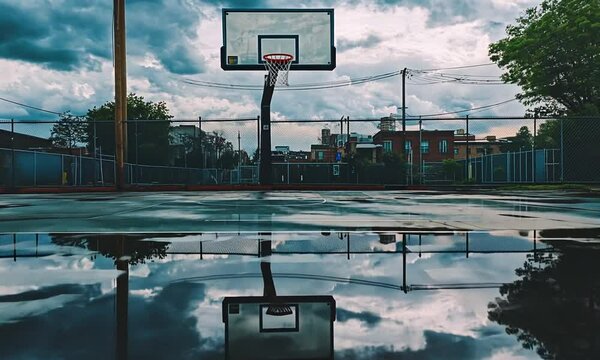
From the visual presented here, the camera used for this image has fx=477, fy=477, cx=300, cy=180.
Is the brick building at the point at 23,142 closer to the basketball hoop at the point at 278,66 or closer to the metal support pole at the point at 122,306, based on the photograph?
the basketball hoop at the point at 278,66

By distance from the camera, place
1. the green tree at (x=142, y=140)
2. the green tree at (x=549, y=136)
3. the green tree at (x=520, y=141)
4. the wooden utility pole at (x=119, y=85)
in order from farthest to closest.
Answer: the green tree at (x=142, y=140) < the green tree at (x=520, y=141) < the green tree at (x=549, y=136) < the wooden utility pole at (x=119, y=85)

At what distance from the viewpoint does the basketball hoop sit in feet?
64.7

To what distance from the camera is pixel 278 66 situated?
19.8 meters

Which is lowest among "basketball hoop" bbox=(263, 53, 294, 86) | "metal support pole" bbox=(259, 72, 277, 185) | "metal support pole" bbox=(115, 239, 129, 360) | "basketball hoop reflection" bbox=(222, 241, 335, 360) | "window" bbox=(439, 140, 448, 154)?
"basketball hoop reflection" bbox=(222, 241, 335, 360)

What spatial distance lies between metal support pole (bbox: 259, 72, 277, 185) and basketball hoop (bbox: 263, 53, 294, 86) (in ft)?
0.68

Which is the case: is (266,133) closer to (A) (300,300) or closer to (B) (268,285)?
(B) (268,285)

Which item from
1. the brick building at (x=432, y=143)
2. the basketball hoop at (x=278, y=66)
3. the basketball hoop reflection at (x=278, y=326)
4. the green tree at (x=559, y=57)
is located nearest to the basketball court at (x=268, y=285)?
the basketball hoop reflection at (x=278, y=326)

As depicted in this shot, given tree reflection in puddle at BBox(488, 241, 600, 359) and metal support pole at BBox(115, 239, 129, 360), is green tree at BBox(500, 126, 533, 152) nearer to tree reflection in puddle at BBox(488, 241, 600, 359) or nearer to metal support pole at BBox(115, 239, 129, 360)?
tree reflection in puddle at BBox(488, 241, 600, 359)

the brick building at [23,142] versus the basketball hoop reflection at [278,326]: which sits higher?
the brick building at [23,142]

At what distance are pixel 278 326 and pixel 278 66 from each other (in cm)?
1864

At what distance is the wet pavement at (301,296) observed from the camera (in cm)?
178

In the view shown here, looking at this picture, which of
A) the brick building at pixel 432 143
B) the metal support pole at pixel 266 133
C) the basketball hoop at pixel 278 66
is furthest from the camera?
the brick building at pixel 432 143

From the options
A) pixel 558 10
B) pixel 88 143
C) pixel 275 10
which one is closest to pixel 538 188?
pixel 275 10

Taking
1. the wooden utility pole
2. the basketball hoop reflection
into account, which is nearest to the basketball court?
the basketball hoop reflection
